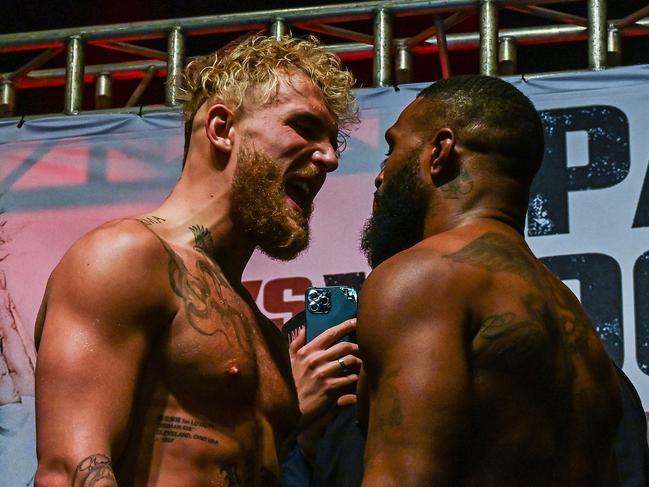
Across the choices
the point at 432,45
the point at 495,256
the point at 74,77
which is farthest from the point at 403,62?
the point at 495,256

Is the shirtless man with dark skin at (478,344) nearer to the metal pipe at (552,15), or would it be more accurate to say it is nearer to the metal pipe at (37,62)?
the metal pipe at (552,15)

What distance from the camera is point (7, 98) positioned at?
4.83 m

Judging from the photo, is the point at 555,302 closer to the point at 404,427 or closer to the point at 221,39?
the point at 404,427

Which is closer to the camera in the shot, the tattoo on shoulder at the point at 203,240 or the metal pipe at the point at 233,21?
the tattoo on shoulder at the point at 203,240

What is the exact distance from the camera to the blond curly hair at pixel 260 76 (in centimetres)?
275

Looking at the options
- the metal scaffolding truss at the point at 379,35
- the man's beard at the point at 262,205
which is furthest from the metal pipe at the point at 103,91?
the man's beard at the point at 262,205

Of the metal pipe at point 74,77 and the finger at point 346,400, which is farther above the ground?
the metal pipe at point 74,77

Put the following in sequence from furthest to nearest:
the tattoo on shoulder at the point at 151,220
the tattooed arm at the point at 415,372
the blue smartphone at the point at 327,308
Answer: the blue smartphone at the point at 327,308 < the tattoo on shoulder at the point at 151,220 < the tattooed arm at the point at 415,372

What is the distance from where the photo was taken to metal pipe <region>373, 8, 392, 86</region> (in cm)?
431

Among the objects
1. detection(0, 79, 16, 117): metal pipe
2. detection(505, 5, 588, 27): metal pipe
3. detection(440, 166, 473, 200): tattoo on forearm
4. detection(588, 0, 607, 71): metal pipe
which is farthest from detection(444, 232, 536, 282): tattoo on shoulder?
detection(0, 79, 16, 117): metal pipe

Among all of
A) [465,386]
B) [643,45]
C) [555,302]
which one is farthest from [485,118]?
[643,45]

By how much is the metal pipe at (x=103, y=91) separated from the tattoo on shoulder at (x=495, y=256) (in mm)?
2841

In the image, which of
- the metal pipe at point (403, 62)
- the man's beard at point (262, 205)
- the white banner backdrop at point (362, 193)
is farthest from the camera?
the metal pipe at point (403, 62)

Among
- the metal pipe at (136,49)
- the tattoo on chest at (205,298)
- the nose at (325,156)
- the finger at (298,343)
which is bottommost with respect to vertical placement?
the finger at (298,343)
